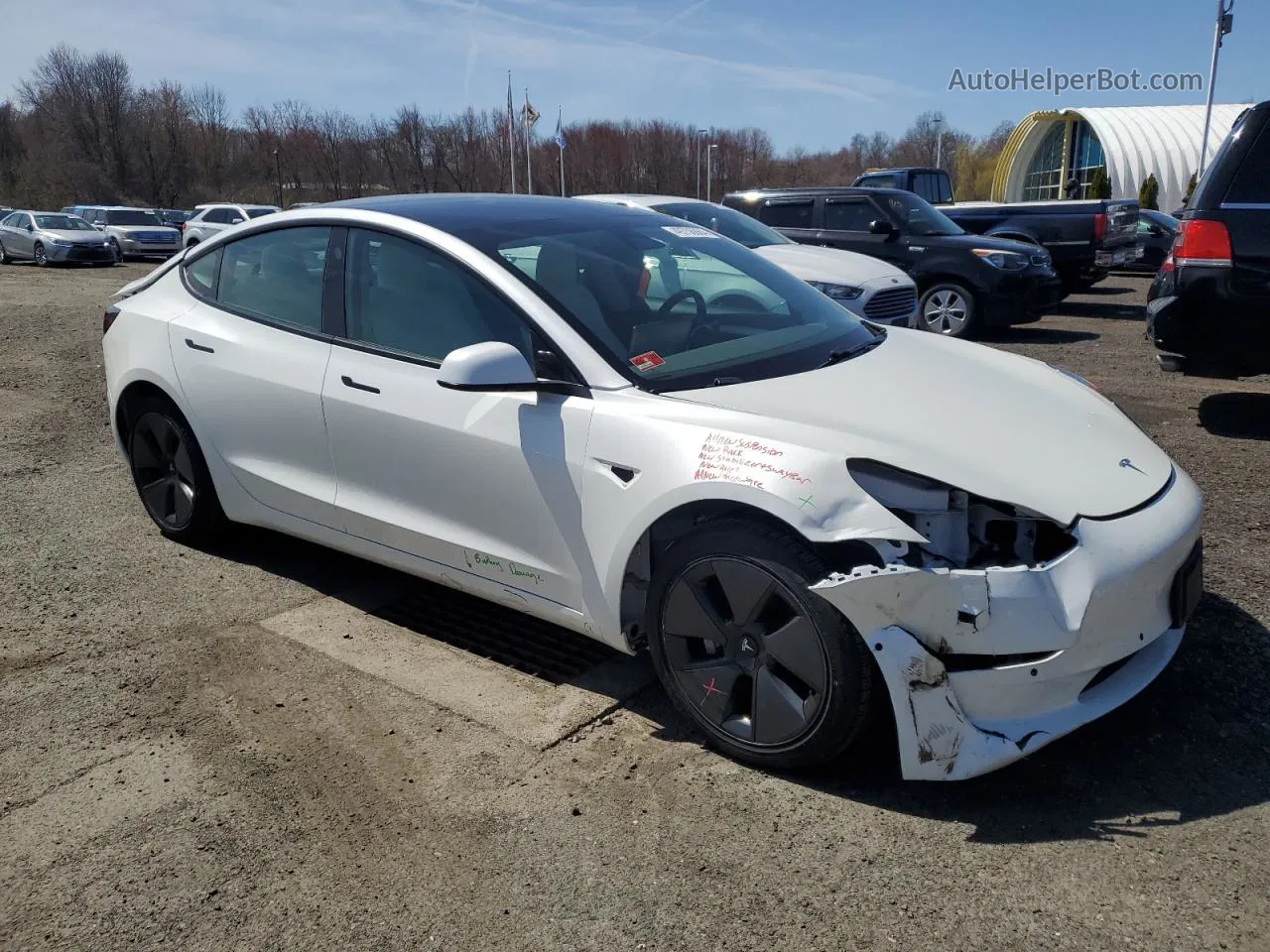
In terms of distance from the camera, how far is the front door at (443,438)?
3.20 m

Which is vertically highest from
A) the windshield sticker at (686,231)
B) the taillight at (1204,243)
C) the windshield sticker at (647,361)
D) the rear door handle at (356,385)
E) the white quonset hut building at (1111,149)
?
the white quonset hut building at (1111,149)

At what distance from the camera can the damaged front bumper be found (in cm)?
251

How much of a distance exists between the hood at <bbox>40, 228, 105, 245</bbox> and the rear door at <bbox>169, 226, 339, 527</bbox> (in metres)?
27.2

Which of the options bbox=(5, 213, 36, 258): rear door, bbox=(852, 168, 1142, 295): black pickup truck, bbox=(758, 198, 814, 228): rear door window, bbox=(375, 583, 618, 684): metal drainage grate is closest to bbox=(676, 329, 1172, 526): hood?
bbox=(375, 583, 618, 684): metal drainage grate

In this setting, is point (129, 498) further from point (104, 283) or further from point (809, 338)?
point (104, 283)

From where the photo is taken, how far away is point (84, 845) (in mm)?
2676

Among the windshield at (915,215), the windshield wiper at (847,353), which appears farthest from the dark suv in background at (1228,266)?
the windshield at (915,215)

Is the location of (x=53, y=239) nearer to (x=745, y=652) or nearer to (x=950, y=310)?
(x=950, y=310)

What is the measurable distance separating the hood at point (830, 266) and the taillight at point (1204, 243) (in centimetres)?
300

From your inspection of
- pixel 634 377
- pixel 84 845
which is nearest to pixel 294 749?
pixel 84 845

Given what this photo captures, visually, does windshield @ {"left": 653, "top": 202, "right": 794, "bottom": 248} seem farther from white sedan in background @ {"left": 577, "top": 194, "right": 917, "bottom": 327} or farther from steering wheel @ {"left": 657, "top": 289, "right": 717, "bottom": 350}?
steering wheel @ {"left": 657, "top": 289, "right": 717, "bottom": 350}

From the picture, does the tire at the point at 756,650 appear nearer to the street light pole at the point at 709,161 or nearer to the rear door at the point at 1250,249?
the rear door at the point at 1250,249

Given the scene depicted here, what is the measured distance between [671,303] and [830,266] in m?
5.84

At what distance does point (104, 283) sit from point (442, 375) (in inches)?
828
